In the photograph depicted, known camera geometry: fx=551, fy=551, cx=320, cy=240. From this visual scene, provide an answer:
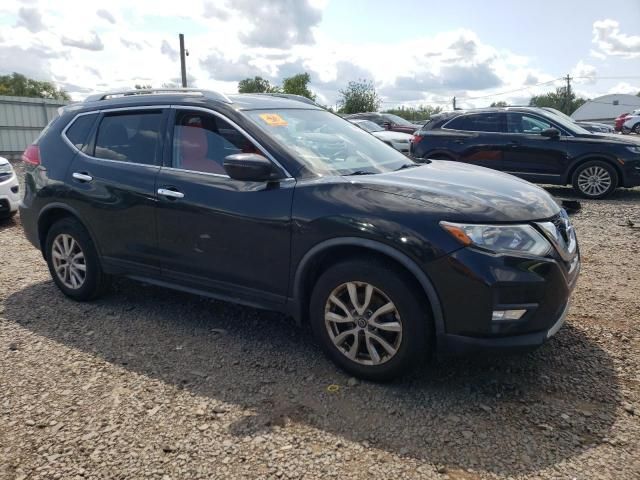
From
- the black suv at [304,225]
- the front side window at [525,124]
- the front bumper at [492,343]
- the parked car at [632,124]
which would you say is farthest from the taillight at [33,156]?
the parked car at [632,124]

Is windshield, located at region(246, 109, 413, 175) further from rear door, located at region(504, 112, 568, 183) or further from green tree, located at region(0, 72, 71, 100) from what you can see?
green tree, located at region(0, 72, 71, 100)

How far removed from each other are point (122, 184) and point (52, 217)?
1.06m

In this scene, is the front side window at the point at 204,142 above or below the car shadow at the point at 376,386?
above

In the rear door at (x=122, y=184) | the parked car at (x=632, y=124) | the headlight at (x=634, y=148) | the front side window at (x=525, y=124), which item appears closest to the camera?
the rear door at (x=122, y=184)

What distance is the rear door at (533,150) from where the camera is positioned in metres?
10.1

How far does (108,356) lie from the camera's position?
385cm

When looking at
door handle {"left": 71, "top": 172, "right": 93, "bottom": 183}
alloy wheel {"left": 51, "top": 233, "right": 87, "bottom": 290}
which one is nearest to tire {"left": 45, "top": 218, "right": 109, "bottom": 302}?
alloy wheel {"left": 51, "top": 233, "right": 87, "bottom": 290}

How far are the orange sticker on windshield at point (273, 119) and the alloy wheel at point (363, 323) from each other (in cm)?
134

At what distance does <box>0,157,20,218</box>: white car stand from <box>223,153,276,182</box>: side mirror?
6.00 m

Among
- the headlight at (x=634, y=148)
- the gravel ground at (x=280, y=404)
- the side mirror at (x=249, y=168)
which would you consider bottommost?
the gravel ground at (x=280, y=404)

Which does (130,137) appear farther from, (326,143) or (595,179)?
(595,179)

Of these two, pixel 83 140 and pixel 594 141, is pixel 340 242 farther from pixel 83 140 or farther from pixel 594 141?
pixel 594 141

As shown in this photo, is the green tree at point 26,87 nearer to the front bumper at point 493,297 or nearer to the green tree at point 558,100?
the green tree at point 558,100

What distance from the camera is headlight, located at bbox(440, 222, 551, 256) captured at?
297cm
